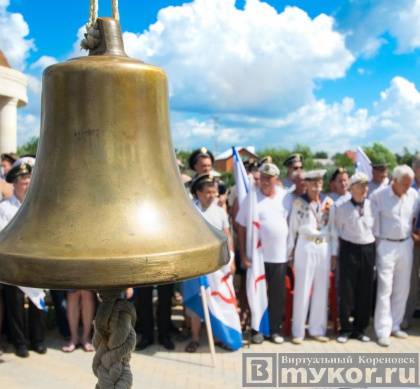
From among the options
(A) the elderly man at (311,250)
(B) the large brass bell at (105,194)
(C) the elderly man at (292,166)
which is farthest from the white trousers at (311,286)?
(B) the large brass bell at (105,194)

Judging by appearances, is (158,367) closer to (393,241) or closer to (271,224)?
(271,224)

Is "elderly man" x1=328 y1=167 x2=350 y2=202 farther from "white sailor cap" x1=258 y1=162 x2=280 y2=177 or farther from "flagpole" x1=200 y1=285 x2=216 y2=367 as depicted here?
"flagpole" x1=200 y1=285 x2=216 y2=367

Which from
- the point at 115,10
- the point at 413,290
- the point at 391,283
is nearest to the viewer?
the point at 115,10

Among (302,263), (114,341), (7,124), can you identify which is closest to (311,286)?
(302,263)

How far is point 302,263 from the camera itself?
5.52 metres

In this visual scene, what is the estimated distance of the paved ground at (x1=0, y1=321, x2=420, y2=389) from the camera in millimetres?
4508

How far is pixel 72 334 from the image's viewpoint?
5.42 meters

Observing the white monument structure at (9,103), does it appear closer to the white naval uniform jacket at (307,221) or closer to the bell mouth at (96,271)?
the white naval uniform jacket at (307,221)

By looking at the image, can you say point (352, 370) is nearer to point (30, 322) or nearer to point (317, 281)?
point (317, 281)

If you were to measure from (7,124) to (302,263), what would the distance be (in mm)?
14919

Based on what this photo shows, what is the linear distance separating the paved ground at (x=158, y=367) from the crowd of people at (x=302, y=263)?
130 millimetres

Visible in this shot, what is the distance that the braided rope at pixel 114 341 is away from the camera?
3.97 ft

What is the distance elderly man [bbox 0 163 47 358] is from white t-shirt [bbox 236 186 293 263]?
2.17 m

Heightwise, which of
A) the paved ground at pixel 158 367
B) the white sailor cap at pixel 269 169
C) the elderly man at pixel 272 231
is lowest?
the paved ground at pixel 158 367
